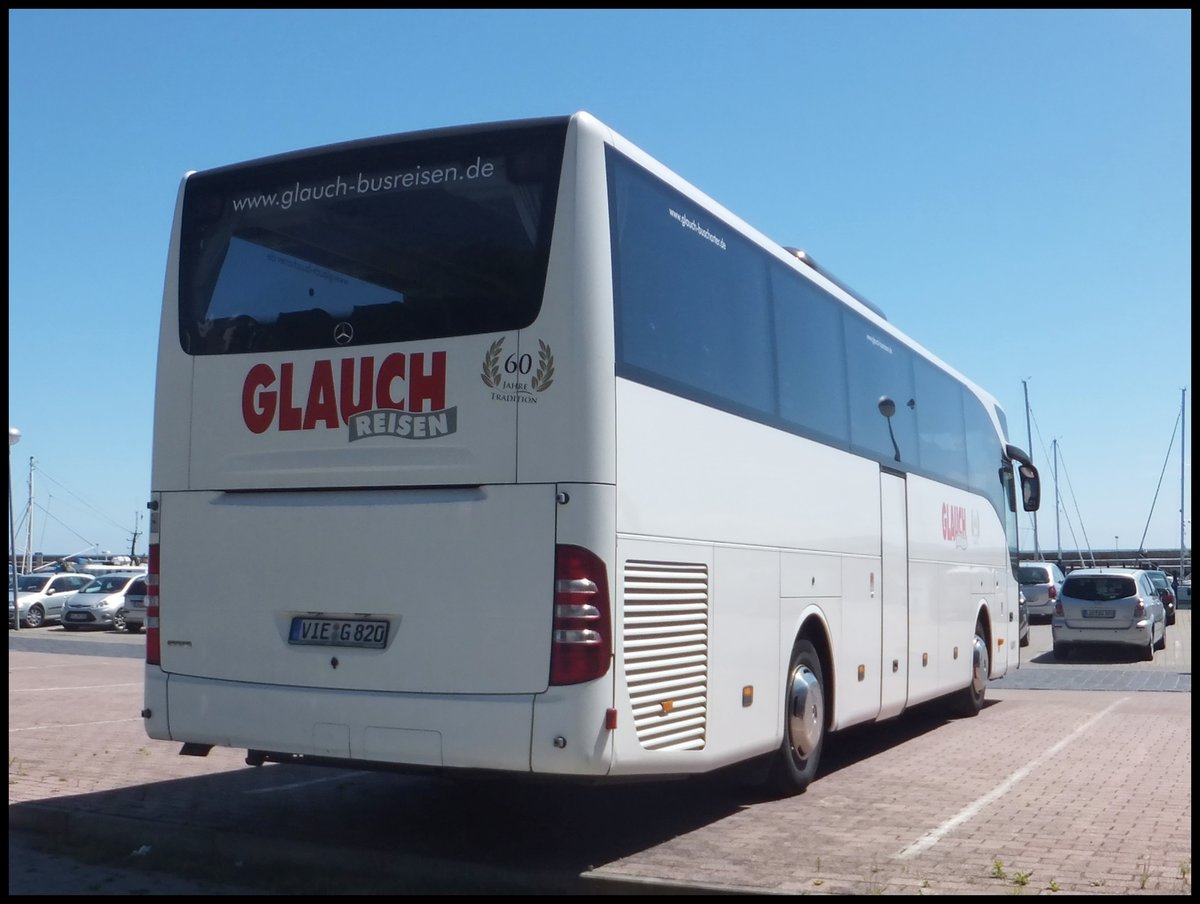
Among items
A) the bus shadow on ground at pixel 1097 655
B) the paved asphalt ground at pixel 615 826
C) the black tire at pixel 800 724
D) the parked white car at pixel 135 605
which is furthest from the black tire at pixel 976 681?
the parked white car at pixel 135 605

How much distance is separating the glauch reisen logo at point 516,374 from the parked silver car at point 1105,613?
21.9m

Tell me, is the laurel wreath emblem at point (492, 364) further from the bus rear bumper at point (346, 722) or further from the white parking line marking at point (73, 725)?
the white parking line marking at point (73, 725)

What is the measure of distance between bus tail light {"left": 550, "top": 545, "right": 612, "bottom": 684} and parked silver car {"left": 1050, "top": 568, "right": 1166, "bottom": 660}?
71.4 feet

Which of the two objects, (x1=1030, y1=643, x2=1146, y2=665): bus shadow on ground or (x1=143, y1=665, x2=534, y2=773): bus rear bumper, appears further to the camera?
(x1=1030, y1=643, x2=1146, y2=665): bus shadow on ground

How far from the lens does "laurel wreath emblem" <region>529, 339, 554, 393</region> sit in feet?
22.3

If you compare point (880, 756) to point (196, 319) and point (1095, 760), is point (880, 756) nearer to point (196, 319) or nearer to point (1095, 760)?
point (1095, 760)

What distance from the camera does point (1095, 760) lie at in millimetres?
11320

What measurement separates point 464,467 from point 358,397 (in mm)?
748

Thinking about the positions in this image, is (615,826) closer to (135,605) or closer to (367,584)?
(367,584)

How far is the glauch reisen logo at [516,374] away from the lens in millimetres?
6805

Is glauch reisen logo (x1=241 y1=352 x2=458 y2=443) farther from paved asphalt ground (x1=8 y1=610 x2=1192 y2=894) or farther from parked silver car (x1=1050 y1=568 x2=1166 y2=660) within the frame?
parked silver car (x1=1050 y1=568 x2=1166 y2=660)

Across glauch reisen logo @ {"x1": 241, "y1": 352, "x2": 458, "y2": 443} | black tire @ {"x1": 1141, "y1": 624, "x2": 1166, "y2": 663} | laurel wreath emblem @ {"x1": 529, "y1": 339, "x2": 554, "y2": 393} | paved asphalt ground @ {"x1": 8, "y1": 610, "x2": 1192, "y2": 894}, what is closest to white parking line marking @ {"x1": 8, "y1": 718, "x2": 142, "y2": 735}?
paved asphalt ground @ {"x1": 8, "y1": 610, "x2": 1192, "y2": 894}

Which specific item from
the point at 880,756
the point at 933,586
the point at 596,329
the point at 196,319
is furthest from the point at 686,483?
the point at 933,586

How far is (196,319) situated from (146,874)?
3089 millimetres
